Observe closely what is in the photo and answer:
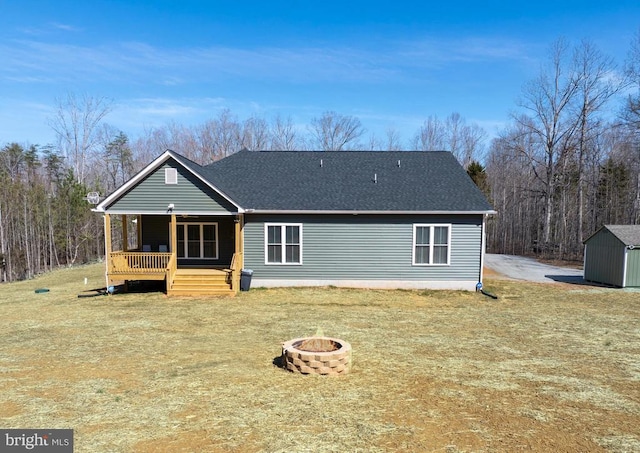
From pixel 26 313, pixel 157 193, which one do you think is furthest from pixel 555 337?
pixel 26 313

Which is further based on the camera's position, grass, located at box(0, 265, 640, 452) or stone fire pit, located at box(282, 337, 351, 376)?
stone fire pit, located at box(282, 337, 351, 376)

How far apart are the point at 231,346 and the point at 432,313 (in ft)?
21.4

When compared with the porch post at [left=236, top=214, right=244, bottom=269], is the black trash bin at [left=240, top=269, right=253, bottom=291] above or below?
below

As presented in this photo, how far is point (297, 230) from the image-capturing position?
52.3 feet

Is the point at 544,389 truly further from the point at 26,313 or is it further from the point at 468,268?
the point at 26,313

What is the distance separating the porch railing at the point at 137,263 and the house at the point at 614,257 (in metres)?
18.9

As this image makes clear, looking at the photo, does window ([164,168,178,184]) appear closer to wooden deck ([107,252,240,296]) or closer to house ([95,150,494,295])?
house ([95,150,494,295])

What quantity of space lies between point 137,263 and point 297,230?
6407 millimetres

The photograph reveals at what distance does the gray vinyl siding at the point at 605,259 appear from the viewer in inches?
651

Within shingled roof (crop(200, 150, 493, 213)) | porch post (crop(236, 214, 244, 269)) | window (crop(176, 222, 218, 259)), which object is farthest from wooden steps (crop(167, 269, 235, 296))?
shingled roof (crop(200, 150, 493, 213))

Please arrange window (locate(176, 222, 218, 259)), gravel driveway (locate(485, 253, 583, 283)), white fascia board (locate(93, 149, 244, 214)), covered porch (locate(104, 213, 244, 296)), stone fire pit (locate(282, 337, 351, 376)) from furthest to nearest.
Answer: gravel driveway (locate(485, 253, 583, 283)) → window (locate(176, 222, 218, 259)) → covered porch (locate(104, 213, 244, 296)) → white fascia board (locate(93, 149, 244, 214)) → stone fire pit (locate(282, 337, 351, 376))

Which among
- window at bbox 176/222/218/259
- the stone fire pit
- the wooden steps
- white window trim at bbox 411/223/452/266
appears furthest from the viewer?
window at bbox 176/222/218/259

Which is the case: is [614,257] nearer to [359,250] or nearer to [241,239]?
[359,250]

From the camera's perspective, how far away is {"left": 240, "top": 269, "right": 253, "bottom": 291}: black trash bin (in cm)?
1509
